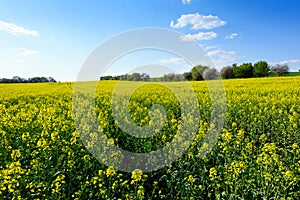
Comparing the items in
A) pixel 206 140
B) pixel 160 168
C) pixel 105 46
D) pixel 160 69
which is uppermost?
pixel 105 46

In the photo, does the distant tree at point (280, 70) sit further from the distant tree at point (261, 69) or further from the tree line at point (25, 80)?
the tree line at point (25, 80)

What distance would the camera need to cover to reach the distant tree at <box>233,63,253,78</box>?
60.9 meters

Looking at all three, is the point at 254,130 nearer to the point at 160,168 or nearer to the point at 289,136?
the point at 289,136

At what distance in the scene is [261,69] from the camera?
61.3 m

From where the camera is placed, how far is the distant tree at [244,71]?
200 feet

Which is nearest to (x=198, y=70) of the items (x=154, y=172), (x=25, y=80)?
(x=154, y=172)

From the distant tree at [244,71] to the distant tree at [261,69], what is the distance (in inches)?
40.8

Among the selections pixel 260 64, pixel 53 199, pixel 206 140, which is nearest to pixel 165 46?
pixel 206 140

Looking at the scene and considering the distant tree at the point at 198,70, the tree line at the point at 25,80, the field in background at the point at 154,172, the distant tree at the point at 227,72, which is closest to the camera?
the field in background at the point at 154,172

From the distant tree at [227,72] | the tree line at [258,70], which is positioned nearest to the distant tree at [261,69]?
the tree line at [258,70]

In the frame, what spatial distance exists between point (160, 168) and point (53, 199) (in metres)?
2.26

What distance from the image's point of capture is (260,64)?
62562mm

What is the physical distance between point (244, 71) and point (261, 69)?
3.67m

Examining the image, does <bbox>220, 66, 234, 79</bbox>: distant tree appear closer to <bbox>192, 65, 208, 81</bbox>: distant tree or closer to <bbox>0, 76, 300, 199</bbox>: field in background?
<bbox>192, 65, 208, 81</bbox>: distant tree
